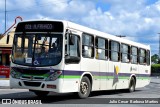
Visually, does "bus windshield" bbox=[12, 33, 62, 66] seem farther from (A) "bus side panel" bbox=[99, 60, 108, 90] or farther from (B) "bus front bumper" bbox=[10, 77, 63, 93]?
(A) "bus side panel" bbox=[99, 60, 108, 90]

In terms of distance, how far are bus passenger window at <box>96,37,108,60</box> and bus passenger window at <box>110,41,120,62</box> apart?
69cm

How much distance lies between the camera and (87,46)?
15961 millimetres

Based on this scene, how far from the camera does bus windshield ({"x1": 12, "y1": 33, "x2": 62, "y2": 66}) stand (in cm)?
1398

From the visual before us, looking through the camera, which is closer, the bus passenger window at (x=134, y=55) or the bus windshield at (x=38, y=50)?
the bus windshield at (x=38, y=50)

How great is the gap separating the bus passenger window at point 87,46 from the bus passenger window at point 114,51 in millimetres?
2371

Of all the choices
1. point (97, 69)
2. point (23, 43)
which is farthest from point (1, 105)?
point (97, 69)

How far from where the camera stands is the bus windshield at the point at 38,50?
14.0 m

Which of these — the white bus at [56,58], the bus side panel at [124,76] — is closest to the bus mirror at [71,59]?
the white bus at [56,58]

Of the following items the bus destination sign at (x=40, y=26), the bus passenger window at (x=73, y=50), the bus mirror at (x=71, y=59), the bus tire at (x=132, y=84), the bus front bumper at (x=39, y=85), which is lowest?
the bus tire at (x=132, y=84)

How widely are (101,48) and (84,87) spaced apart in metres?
2.55

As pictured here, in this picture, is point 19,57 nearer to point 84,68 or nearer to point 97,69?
point 84,68

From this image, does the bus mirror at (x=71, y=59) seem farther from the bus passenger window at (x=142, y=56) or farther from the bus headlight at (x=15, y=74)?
the bus passenger window at (x=142, y=56)

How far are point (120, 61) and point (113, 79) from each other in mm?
1363

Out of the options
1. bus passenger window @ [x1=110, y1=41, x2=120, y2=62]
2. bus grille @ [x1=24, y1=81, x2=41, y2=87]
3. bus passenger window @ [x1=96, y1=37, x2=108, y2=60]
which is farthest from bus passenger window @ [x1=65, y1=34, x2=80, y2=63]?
bus passenger window @ [x1=110, y1=41, x2=120, y2=62]
